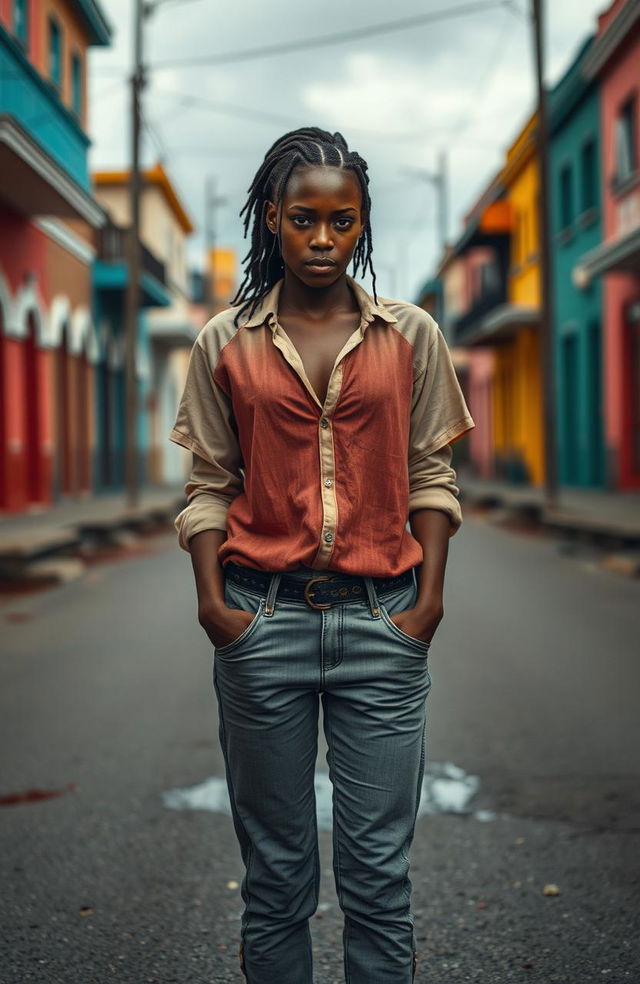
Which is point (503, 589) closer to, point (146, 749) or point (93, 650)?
point (93, 650)

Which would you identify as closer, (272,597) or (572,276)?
(272,597)

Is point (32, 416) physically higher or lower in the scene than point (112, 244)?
lower

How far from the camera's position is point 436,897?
3.53 meters

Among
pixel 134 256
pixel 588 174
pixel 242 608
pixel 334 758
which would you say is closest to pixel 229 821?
pixel 334 758

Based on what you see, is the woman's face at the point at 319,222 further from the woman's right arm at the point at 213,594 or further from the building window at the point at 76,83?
the building window at the point at 76,83

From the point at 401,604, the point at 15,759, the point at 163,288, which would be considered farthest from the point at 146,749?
the point at 163,288

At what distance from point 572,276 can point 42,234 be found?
1047cm

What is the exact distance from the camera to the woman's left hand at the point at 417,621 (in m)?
2.24

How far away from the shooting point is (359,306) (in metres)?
2.39

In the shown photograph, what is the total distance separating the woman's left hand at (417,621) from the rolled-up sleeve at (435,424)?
0.19 meters

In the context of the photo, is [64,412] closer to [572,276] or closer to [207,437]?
[572,276]

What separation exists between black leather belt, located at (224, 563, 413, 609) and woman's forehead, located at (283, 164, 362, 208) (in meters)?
0.67

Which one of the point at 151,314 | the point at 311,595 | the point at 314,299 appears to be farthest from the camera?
the point at 151,314

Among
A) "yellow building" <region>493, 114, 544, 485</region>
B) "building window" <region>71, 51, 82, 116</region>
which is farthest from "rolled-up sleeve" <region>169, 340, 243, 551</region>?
"yellow building" <region>493, 114, 544, 485</region>
